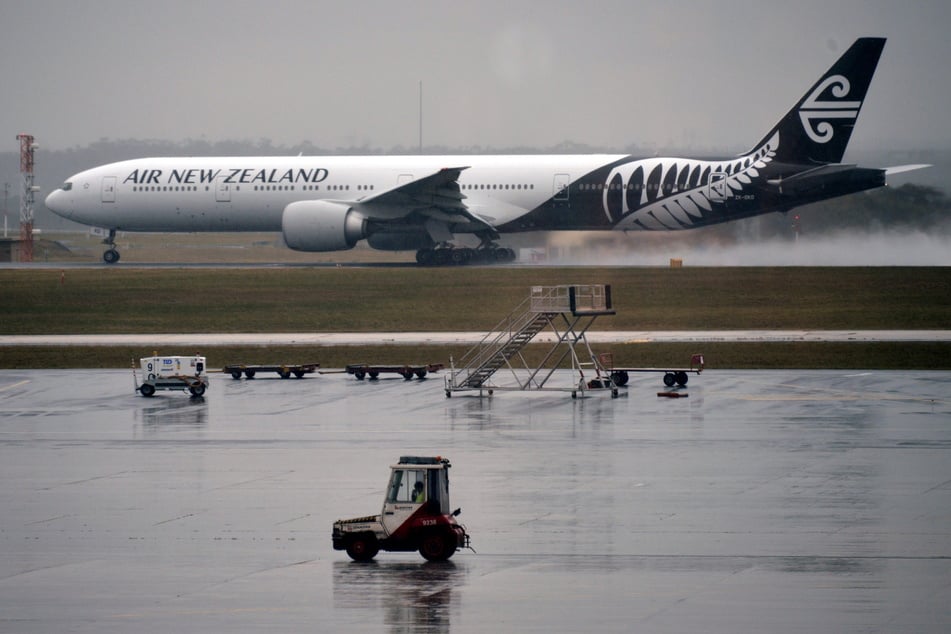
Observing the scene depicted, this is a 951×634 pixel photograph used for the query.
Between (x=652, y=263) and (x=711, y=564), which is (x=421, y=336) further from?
(x=711, y=564)

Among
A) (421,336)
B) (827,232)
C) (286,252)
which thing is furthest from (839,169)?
(286,252)

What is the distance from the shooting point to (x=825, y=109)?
230ft

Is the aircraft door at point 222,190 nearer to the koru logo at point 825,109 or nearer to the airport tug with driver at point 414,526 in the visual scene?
the koru logo at point 825,109

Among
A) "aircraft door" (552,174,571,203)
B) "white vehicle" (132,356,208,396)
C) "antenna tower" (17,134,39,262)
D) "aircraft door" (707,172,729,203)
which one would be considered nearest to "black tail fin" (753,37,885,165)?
"aircraft door" (707,172,729,203)

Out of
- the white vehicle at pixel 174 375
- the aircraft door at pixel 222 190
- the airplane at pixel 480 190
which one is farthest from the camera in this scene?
the aircraft door at pixel 222 190

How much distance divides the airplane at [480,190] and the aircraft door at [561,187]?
8cm

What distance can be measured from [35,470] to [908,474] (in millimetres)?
15179

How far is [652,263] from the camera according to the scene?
249ft

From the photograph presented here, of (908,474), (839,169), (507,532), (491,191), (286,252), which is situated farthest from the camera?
(286,252)

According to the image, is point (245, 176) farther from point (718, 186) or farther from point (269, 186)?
point (718, 186)

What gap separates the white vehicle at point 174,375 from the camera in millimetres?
36188

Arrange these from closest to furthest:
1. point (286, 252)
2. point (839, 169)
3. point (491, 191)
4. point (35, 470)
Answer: point (35, 470)
point (839, 169)
point (491, 191)
point (286, 252)

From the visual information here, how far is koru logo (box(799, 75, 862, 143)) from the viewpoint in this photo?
230 ft

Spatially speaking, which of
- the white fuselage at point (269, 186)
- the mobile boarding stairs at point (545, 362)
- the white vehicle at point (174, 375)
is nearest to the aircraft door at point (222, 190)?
the white fuselage at point (269, 186)
